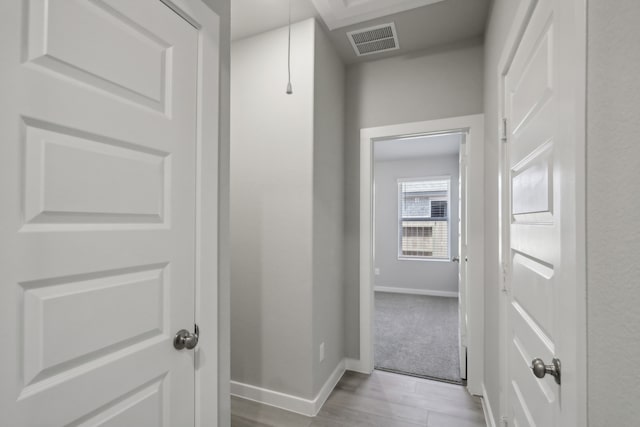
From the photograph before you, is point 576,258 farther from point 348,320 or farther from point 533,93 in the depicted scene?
point 348,320

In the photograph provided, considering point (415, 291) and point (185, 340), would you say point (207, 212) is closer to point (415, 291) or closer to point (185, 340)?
point (185, 340)

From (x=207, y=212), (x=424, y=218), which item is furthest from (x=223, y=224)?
(x=424, y=218)

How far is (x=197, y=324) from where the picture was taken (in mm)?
1149

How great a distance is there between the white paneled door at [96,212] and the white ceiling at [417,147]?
367 cm

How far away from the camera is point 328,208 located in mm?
2391

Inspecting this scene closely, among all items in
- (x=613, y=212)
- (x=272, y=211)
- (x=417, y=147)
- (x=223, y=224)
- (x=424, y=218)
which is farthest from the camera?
(x=424, y=218)

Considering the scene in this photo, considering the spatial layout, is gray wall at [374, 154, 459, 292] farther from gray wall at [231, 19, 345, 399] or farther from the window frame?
gray wall at [231, 19, 345, 399]

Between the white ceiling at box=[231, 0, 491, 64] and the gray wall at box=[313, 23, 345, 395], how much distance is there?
23cm

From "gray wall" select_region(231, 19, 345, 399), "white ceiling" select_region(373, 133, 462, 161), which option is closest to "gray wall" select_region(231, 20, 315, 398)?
"gray wall" select_region(231, 19, 345, 399)

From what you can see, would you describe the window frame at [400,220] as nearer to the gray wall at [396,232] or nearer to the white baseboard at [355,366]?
the gray wall at [396,232]

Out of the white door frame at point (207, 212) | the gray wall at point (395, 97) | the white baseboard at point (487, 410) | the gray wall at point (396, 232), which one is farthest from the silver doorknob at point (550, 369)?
the gray wall at point (396, 232)

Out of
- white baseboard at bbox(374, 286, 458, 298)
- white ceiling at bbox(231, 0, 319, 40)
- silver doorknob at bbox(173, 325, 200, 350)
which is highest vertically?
white ceiling at bbox(231, 0, 319, 40)

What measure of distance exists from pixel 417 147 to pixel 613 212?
478 centimetres

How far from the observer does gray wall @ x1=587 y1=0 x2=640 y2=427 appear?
456 mm
